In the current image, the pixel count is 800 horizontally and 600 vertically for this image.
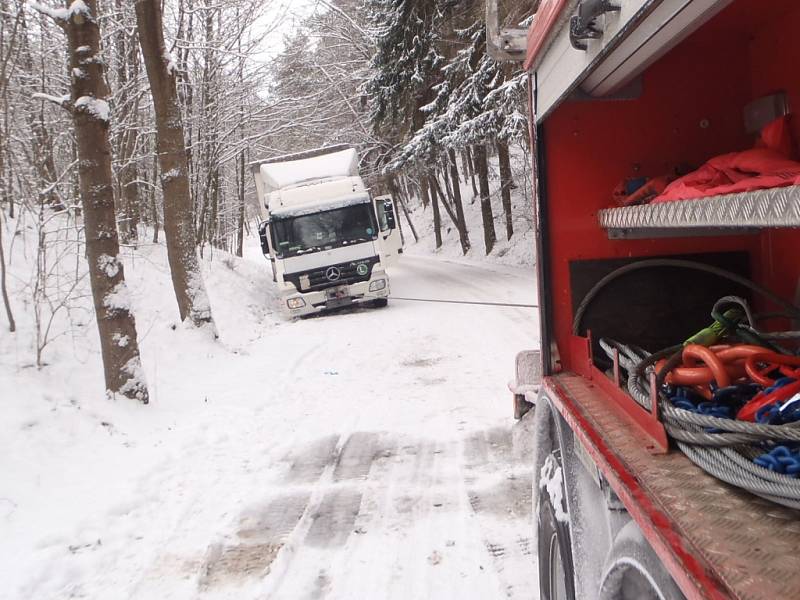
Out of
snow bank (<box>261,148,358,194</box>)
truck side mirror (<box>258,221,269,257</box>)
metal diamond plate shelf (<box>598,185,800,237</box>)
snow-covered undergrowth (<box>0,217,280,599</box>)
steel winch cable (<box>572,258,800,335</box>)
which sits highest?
snow bank (<box>261,148,358,194</box>)

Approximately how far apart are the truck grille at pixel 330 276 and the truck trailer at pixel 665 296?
1113 centimetres

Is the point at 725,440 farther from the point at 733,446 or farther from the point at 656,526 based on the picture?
the point at 656,526

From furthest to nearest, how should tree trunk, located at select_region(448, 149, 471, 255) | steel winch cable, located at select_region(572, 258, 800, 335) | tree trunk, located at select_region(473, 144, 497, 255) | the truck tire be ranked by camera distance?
tree trunk, located at select_region(448, 149, 471, 255)
tree trunk, located at select_region(473, 144, 497, 255)
steel winch cable, located at select_region(572, 258, 800, 335)
the truck tire

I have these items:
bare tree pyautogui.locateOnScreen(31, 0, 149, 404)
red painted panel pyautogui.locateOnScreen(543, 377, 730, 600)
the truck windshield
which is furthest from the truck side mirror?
red painted panel pyautogui.locateOnScreen(543, 377, 730, 600)

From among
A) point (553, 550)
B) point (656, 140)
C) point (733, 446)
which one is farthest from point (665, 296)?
point (733, 446)

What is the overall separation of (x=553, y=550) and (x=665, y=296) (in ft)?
4.39

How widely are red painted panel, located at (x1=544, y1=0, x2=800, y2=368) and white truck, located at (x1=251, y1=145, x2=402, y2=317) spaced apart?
11988 millimetres

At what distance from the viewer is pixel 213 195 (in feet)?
73.3

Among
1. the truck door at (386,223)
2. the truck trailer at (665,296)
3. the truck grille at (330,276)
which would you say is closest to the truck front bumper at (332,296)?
the truck grille at (330,276)

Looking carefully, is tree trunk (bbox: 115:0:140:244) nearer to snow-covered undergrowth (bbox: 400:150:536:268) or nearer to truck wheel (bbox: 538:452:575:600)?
snow-covered undergrowth (bbox: 400:150:536:268)

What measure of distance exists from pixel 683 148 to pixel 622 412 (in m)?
1.53

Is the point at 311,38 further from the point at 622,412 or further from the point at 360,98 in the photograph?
the point at 622,412

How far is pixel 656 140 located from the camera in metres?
3.24

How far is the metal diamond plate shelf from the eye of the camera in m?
1.57
